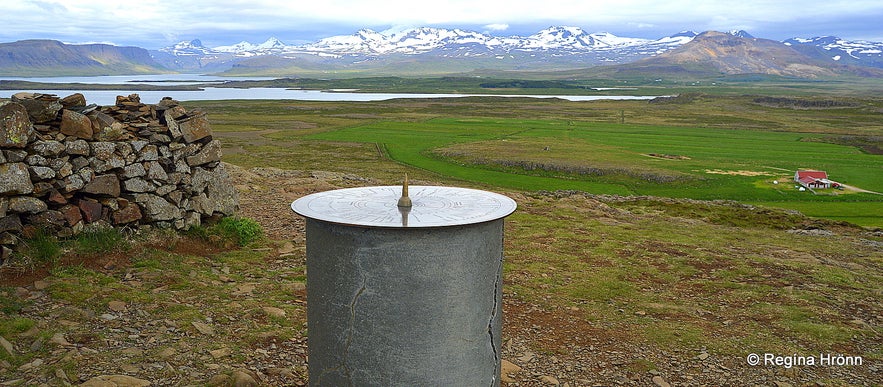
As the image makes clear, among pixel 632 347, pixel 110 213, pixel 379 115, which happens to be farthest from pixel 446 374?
pixel 379 115

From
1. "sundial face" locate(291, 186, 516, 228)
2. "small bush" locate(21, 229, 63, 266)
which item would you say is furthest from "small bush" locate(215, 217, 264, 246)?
"sundial face" locate(291, 186, 516, 228)

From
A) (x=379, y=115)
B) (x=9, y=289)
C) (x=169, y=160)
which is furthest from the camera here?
(x=379, y=115)

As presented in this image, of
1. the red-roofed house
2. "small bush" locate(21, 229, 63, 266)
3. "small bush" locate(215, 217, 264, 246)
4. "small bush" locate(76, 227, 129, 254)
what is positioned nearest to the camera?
"small bush" locate(21, 229, 63, 266)

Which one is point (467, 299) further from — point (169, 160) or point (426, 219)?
point (169, 160)

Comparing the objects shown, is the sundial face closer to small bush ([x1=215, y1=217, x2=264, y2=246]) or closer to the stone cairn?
the stone cairn

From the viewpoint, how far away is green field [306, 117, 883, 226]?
39531 mm

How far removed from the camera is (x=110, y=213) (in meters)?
12.0

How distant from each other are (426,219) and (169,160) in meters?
9.20

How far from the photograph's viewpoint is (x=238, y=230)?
14.5 metres

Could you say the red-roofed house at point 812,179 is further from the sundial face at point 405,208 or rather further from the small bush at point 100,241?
the small bush at point 100,241

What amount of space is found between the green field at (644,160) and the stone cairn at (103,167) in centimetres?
2820

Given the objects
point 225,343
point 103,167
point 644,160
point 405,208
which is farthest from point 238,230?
point 644,160

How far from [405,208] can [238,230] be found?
30.5 feet

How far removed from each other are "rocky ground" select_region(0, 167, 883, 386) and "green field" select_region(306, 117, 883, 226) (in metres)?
28.0
